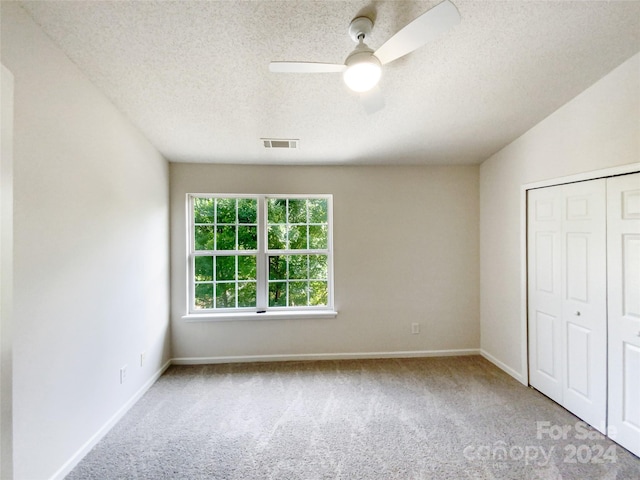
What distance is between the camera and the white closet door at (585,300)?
207cm

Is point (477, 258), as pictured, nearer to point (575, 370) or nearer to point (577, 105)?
point (575, 370)

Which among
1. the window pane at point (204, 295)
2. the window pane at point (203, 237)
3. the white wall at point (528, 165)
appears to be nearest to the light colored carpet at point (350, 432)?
the white wall at point (528, 165)

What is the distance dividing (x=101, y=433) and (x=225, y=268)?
5.74 ft

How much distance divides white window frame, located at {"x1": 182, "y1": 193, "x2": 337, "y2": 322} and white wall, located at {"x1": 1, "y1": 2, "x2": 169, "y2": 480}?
716 millimetres

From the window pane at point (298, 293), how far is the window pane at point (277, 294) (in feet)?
0.24

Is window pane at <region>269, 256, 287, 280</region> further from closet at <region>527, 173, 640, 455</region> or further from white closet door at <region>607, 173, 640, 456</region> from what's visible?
white closet door at <region>607, 173, 640, 456</region>

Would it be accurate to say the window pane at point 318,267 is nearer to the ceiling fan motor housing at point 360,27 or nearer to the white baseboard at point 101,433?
the white baseboard at point 101,433

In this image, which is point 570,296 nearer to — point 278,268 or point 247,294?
point 278,268

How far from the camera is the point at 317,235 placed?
11.3 ft

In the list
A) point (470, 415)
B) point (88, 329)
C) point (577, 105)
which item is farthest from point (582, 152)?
point (88, 329)

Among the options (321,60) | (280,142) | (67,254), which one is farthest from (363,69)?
(67,254)

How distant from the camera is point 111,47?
171cm

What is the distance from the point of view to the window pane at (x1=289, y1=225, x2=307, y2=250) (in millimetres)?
3432

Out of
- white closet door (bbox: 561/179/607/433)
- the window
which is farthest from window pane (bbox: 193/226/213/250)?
white closet door (bbox: 561/179/607/433)
